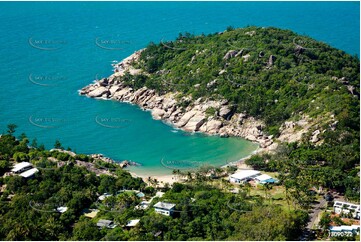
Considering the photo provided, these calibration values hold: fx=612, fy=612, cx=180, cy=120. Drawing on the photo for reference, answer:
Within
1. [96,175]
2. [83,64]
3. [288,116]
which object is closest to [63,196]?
[96,175]

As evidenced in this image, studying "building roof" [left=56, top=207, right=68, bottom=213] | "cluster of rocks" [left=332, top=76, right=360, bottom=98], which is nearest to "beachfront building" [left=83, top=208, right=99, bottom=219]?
"building roof" [left=56, top=207, right=68, bottom=213]

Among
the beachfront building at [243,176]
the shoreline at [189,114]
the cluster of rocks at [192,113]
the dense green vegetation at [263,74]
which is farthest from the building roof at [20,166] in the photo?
the dense green vegetation at [263,74]

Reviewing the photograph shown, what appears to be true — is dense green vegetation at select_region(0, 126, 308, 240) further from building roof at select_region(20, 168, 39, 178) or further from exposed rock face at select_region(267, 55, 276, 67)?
exposed rock face at select_region(267, 55, 276, 67)

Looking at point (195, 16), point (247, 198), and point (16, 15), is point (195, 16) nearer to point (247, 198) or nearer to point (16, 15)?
point (16, 15)

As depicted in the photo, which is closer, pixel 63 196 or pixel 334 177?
pixel 63 196

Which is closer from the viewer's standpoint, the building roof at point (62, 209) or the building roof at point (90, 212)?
the building roof at point (62, 209)

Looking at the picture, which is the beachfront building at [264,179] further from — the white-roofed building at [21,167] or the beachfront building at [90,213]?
the white-roofed building at [21,167]
